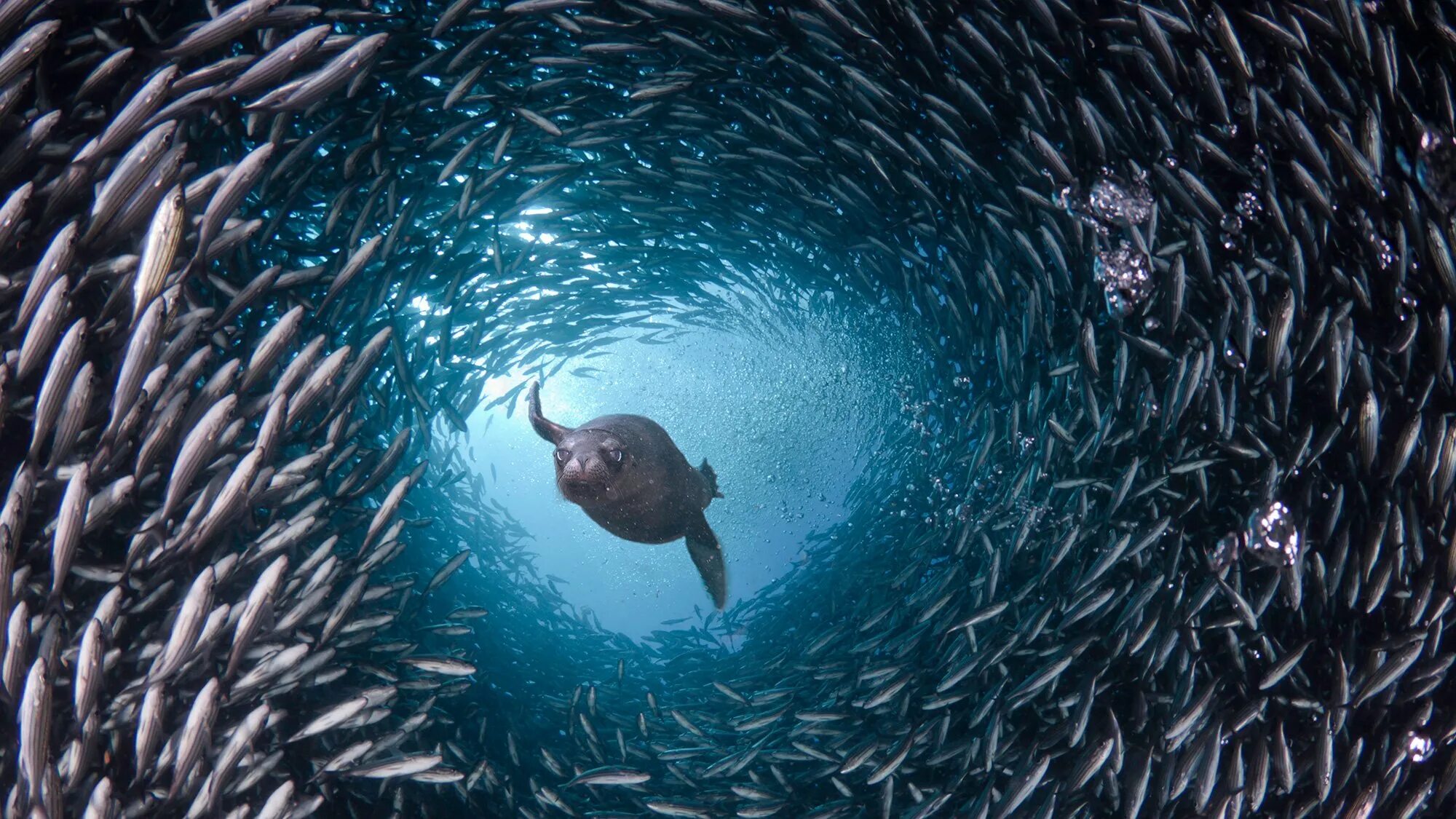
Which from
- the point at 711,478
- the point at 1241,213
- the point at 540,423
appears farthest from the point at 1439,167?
the point at 540,423

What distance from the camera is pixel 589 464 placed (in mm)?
4754

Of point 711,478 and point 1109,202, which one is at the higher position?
point 1109,202

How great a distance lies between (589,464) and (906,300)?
386cm

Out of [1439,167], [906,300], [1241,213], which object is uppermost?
[1439,167]

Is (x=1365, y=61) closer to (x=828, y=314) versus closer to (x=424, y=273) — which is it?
(x=828, y=314)

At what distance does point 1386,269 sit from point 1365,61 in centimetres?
118

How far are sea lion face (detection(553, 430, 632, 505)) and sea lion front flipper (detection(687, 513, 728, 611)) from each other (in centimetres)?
175

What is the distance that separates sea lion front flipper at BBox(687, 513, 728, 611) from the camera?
22.0 ft

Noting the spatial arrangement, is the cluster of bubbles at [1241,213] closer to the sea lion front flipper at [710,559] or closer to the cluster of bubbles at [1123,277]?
the cluster of bubbles at [1123,277]

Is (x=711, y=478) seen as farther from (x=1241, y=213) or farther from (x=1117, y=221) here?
(x=1241, y=213)

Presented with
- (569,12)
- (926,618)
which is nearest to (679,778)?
(926,618)

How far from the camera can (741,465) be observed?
15344mm

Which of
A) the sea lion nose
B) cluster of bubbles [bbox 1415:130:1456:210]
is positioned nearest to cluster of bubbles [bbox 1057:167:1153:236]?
cluster of bubbles [bbox 1415:130:1456:210]

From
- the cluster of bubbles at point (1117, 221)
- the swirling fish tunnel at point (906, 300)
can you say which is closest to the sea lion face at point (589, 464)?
the swirling fish tunnel at point (906, 300)
